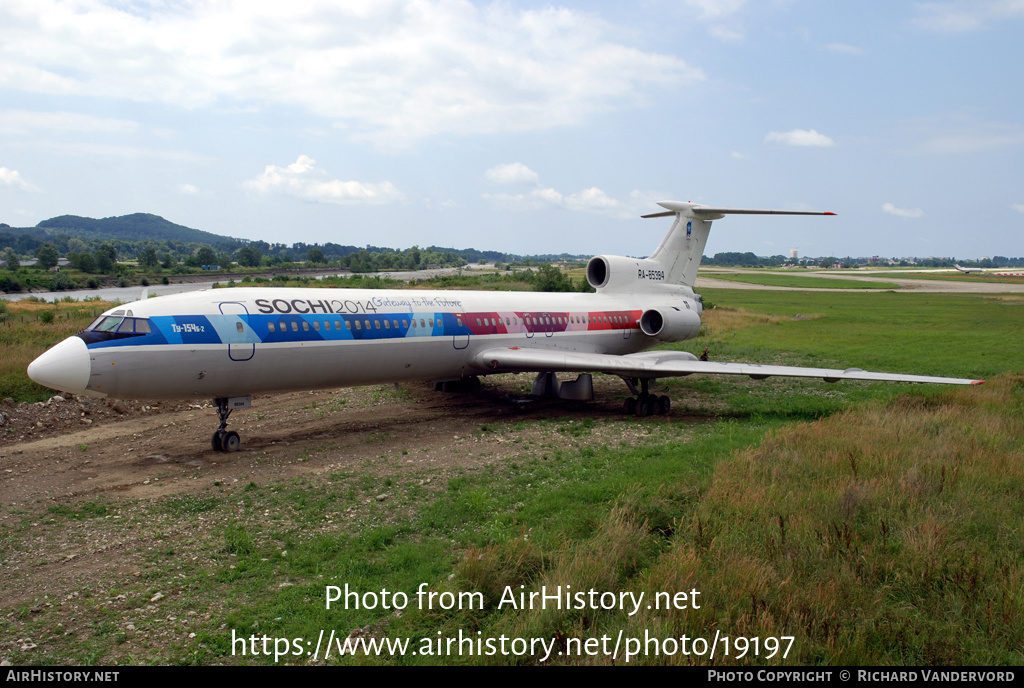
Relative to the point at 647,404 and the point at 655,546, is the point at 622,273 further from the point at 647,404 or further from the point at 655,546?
the point at 655,546

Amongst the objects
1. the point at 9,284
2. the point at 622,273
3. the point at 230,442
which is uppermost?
the point at 9,284

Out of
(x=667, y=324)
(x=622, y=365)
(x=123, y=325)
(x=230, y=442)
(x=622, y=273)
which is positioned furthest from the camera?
(x=622, y=273)

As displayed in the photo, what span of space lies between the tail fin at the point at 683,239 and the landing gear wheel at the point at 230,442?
15846 mm

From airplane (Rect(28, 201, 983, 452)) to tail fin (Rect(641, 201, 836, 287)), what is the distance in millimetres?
600

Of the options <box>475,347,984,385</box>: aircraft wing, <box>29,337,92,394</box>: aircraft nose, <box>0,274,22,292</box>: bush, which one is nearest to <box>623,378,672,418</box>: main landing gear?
<box>475,347,984,385</box>: aircraft wing

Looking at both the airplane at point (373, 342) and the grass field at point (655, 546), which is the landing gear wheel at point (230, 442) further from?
the grass field at point (655, 546)

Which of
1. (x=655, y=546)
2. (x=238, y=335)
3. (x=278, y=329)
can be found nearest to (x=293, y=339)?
(x=278, y=329)

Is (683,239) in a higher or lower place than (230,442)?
higher

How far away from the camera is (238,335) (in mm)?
12516

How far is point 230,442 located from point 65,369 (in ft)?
11.0

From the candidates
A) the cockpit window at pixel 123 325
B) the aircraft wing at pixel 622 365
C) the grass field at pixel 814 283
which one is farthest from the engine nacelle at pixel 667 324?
the grass field at pixel 814 283

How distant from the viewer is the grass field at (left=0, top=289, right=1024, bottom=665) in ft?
19.6

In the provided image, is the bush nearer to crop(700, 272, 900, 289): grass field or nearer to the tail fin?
the tail fin

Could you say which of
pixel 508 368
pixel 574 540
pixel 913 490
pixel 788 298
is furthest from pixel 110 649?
pixel 788 298
